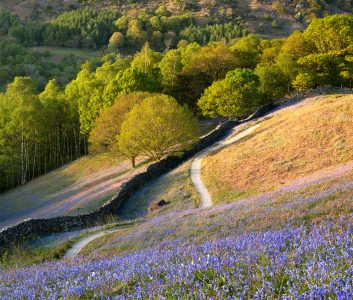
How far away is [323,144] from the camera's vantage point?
144 ft

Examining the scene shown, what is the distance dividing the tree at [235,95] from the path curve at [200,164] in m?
9.57

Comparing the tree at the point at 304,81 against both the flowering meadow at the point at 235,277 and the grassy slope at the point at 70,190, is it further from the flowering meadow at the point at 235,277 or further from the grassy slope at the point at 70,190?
the flowering meadow at the point at 235,277

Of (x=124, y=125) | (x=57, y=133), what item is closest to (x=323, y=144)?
(x=124, y=125)

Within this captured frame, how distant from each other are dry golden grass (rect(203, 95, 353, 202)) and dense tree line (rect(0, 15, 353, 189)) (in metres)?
11.2

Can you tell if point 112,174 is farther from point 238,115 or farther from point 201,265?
point 201,265

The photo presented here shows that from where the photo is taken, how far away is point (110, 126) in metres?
64.1

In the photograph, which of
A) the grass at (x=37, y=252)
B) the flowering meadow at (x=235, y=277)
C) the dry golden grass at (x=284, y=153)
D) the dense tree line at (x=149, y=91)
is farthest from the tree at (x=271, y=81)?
the flowering meadow at (x=235, y=277)

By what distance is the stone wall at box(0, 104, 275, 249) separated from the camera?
27.9 metres

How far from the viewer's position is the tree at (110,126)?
6334cm

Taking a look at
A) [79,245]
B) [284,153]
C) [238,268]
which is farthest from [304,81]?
[238,268]

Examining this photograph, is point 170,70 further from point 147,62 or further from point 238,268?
point 238,268

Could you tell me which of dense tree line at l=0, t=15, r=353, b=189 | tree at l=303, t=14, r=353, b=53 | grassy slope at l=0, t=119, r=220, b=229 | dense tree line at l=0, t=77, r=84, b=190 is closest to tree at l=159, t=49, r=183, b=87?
dense tree line at l=0, t=15, r=353, b=189

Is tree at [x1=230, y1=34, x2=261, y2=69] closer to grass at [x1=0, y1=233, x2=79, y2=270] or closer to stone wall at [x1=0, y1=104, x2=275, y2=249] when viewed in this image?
Answer: stone wall at [x1=0, y1=104, x2=275, y2=249]

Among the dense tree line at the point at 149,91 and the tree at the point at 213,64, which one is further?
the tree at the point at 213,64
